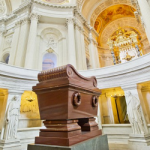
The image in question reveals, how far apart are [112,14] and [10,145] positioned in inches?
786

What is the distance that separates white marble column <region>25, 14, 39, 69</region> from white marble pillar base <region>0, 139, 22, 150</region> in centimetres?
563

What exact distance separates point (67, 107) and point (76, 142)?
0.91ft

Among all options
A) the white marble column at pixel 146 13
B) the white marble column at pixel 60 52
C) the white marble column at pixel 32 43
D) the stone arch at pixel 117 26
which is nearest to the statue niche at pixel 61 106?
the white marble column at pixel 146 13

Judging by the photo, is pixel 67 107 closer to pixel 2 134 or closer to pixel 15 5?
pixel 2 134

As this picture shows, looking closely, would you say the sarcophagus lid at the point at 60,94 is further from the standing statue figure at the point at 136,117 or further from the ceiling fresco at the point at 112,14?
the ceiling fresco at the point at 112,14

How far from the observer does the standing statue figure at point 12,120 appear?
5504mm

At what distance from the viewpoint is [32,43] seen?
10.7 meters

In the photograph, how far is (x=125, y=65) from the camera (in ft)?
22.6

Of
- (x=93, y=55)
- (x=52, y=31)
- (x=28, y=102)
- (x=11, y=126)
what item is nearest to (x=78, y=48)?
(x=93, y=55)

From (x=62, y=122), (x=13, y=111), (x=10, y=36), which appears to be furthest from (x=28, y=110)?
(x=10, y=36)

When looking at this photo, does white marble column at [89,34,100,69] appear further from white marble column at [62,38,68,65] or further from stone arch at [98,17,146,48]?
stone arch at [98,17,146,48]

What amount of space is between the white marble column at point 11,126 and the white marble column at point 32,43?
4.21 m

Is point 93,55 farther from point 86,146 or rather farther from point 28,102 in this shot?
point 86,146

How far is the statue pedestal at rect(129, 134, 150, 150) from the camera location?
5.21 metres
